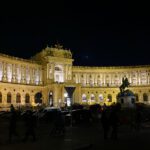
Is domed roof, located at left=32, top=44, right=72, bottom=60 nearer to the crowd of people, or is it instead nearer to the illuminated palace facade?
the illuminated palace facade

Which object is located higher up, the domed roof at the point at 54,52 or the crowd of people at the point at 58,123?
the domed roof at the point at 54,52

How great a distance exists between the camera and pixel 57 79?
340ft

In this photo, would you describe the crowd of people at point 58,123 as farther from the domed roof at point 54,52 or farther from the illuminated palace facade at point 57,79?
the domed roof at point 54,52

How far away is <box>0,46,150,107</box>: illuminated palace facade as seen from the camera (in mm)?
91250

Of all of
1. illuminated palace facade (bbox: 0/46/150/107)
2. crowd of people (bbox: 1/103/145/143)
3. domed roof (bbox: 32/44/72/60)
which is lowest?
crowd of people (bbox: 1/103/145/143)

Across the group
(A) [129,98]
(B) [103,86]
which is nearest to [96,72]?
(B) [103,86]

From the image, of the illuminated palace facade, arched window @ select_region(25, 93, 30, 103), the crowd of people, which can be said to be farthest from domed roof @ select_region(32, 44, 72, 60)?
the crowd of people

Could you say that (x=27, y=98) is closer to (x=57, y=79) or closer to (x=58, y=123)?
(x=57, y=79)

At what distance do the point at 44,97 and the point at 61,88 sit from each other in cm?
843

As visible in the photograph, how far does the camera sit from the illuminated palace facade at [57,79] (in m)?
91.2

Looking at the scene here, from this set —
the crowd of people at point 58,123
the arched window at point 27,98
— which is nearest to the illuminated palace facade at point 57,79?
the arched window at point 27,98

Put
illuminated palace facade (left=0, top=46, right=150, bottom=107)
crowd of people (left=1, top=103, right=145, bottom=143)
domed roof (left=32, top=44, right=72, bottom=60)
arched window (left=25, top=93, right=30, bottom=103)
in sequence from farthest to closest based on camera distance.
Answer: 1. domed roof (left=32, top=44, right=72, bottom=60)
2. arched window (left=25, top=93, right=30, bottom=103)
3. illuminated palace facade (left=0, top=46, right=150, bottom=107)
4. crowd of people (left=1, top=103, right=145, bottom=143)

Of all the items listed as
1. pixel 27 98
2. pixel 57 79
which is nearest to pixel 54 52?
pixel 57 79

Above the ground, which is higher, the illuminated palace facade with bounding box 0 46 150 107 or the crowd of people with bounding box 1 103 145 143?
the illuminated palace facade with bounding box 0 46 150 107
